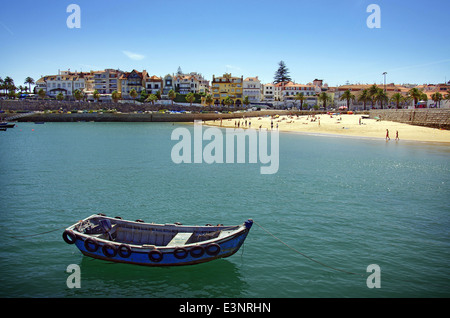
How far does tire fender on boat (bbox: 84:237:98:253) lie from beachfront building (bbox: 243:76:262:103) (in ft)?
503

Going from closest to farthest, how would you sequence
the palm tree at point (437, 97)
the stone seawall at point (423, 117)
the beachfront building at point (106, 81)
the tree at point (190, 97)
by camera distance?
the stone seawall at point (423, 117) → the palm tree at point (437, 97) → the tree at point (190, 97) → the beachfront building at point (106, 81)

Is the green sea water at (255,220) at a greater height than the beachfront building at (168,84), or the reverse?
the beachfront building at (168,84)

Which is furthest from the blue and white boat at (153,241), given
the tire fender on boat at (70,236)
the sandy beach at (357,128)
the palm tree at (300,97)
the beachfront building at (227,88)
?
the beachfront building at (227,88)

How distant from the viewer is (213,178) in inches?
1486

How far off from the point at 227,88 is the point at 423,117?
96794 millimetres

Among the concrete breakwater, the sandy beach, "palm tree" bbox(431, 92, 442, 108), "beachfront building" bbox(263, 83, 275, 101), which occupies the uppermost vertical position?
"beachfront building" bbox(263, 83, 275, 101)

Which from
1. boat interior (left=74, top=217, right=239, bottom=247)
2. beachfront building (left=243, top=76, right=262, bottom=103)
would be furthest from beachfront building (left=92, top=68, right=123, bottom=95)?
boat interior (left=74, top=217, right=239, bottom=247)

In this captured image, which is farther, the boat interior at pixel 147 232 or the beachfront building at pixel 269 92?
the beachfront building at pixel 269 92

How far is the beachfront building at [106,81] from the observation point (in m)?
166

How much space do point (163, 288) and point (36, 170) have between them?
32.6 m

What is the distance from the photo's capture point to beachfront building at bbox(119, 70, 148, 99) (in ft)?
538

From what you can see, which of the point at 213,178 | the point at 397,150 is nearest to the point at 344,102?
the point at 397,150

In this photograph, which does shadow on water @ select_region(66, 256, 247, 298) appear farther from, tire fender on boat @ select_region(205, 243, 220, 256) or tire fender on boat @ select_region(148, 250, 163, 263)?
tire fender on boat @ select_region(205, 243, 220, 256)

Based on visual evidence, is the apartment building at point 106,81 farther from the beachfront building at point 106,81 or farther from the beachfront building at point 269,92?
the beachfront building at point 269,92
